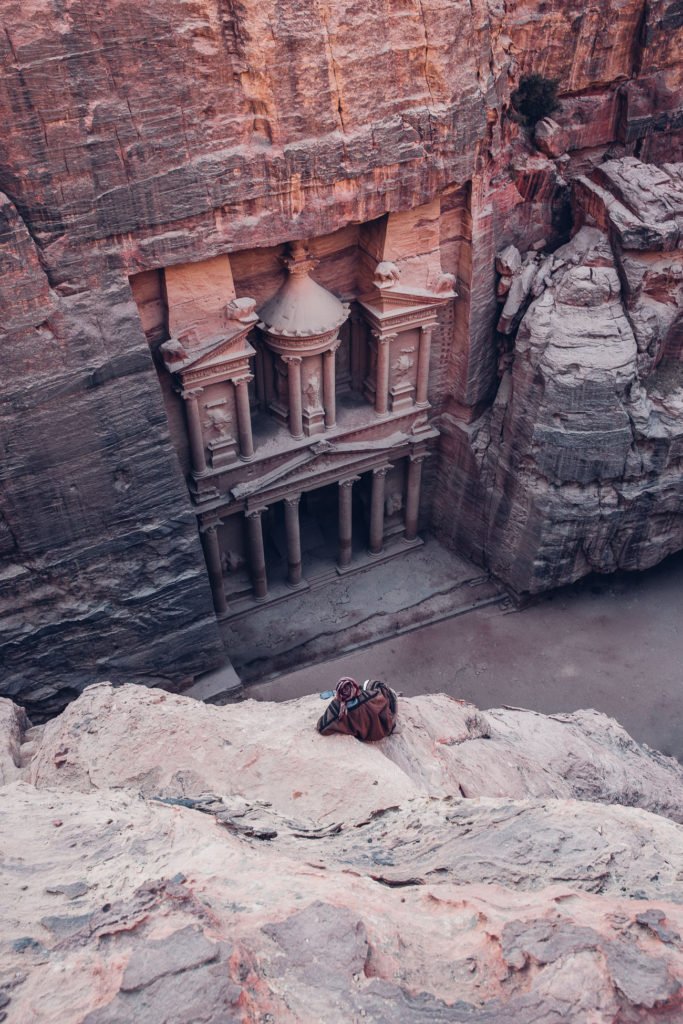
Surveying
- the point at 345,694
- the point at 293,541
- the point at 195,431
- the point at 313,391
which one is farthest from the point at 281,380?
the point at 345,694

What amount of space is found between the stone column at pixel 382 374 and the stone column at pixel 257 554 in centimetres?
331

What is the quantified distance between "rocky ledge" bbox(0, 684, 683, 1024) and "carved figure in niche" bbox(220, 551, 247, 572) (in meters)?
8.99

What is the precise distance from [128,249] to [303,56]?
12.9ft

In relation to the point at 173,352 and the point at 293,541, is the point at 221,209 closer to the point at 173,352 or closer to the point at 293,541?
the point at 173,352

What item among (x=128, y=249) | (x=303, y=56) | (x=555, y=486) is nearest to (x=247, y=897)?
(x=128, y=249)

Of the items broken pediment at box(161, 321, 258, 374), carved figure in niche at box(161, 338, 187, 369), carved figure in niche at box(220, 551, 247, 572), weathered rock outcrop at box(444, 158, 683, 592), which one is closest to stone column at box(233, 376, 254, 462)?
broken pediment at box(161, 321, 258, 374)

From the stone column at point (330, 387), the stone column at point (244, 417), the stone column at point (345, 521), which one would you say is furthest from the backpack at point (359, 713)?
the stone column at point (345, 521)

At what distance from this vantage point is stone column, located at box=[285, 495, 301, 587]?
18442mm

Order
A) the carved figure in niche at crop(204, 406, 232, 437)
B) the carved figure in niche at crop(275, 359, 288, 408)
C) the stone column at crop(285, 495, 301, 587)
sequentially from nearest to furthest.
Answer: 1. the carved figure in niche at crop(204, 406, 232, 437)
2. the carved figure in niche at crop(275, 359, 288, 408)
3. the stone column at crop(285, 495, 301, 587)

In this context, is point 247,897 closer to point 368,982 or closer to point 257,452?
point 368,982

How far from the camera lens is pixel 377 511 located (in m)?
19.9

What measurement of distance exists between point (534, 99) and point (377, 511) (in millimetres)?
8932

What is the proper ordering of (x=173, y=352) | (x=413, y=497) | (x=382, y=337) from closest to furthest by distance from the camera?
1. (x=173, y=352)
2. (x=382, y=337)
3. (x=413, y=497)

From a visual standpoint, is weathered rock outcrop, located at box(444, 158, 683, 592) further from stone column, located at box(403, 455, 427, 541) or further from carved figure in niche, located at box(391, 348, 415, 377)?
carved figure in niche, located at box(391, 348, 415, 377)
